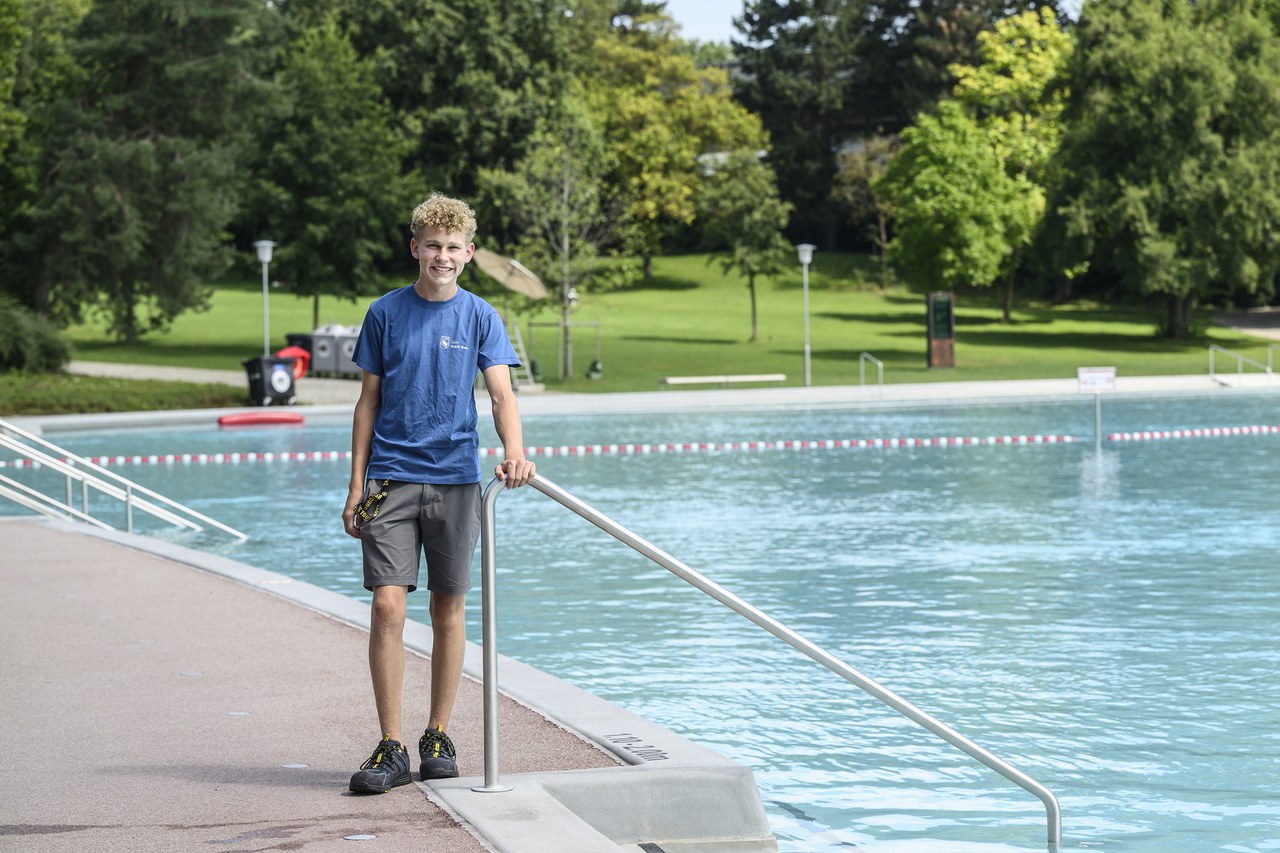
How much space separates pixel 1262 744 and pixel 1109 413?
24610 mm

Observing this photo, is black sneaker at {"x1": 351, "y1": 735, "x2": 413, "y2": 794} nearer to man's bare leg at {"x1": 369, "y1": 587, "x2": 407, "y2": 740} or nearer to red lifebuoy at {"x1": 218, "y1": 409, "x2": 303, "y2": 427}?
man's bare leg at {"x1": 369, "y1": 587, "x2": 407, "y2": 740}

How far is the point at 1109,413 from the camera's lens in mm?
31594

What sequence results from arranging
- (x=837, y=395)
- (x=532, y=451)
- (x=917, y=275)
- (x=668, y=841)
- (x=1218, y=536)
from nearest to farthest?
(x=668, y=841) < (x=1218, y=536) < (x=532, y=451) < (x=837, y=395) < (x=917, y=275)

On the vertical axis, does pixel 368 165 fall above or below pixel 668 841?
above

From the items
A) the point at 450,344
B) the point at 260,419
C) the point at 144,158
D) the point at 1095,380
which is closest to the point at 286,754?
the point at 450,344

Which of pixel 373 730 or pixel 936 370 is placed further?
pixel 936 370

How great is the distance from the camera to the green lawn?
45.3 m

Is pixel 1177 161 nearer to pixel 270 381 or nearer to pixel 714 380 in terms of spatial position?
pixel 714 380

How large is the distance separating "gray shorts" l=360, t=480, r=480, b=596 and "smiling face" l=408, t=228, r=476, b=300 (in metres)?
0.71

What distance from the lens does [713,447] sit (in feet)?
83.2

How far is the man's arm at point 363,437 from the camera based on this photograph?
18.8 ft

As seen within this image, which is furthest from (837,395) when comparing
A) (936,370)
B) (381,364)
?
(381,364)

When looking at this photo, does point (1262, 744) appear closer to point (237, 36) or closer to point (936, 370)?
point (936, 370)

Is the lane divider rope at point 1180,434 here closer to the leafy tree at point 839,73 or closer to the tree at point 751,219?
the tree at point 751,219
